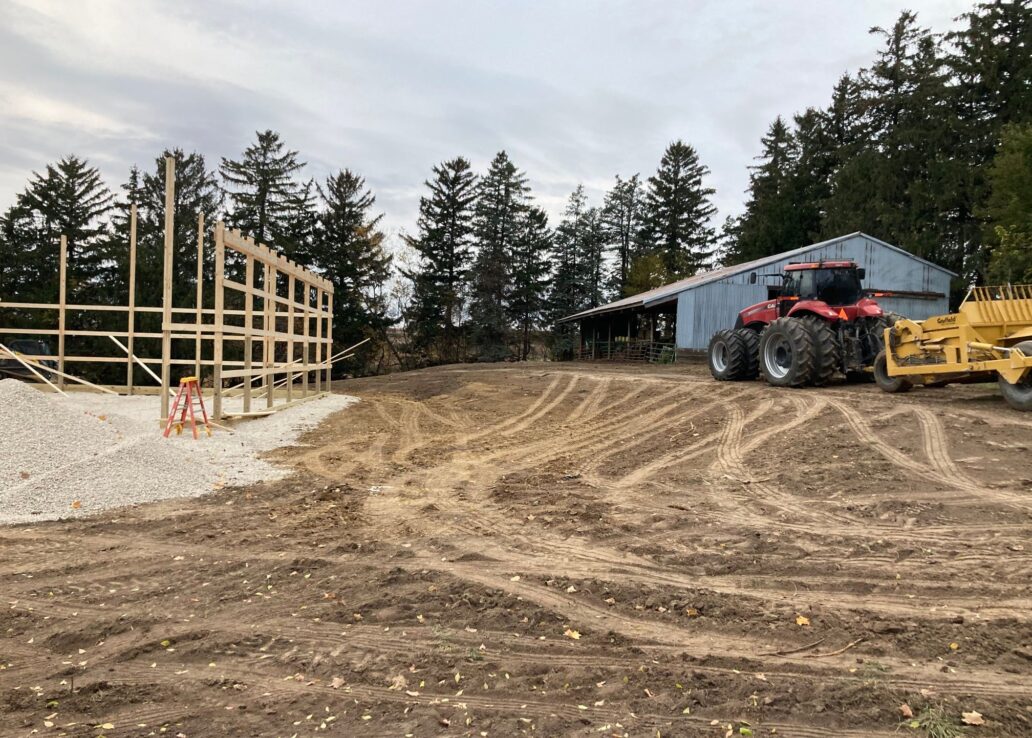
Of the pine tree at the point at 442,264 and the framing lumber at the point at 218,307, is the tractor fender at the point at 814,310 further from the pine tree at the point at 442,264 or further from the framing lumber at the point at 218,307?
the pine tree at the point at 442,264

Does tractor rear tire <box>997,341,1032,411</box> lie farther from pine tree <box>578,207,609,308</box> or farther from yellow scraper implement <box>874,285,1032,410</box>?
pine tree <box>578,207,609,308</box>

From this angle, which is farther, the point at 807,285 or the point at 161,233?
the point at 161,233

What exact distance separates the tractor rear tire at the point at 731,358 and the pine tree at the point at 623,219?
38790mm

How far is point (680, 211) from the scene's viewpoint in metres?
51.2

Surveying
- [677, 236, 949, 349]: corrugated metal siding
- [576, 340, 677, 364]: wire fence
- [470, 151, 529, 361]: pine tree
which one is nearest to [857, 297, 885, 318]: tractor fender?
[677, 236, 949, 349]: corrugated metal siding

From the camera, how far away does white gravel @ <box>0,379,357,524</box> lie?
5.98 metres

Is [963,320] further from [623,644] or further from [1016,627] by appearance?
[623,644]

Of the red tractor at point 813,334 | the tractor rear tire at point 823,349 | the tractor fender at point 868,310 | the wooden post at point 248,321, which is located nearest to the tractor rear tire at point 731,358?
the red tractor at point 813,334

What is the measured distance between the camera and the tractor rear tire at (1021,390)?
8242 millimetres

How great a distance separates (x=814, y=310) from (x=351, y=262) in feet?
98.0

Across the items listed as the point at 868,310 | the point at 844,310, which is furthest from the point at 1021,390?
the point at 844,310

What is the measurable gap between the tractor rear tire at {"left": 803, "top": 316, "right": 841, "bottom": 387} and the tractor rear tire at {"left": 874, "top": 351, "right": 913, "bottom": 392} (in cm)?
68

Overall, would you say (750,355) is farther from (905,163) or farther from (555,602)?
(905,163)

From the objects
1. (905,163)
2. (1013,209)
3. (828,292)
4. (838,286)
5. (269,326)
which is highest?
(905,163)
